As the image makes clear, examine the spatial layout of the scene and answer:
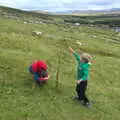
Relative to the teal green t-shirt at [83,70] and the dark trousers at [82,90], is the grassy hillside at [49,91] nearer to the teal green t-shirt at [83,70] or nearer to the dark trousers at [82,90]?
the dark trousers at [82,90]

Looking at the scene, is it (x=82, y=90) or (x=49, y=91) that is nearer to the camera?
(x=82, y=90)

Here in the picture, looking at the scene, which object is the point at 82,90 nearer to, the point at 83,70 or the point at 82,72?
the point at 82,72

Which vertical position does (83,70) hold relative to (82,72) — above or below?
above

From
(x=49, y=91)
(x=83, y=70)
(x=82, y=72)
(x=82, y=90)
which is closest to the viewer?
(x=83, y=70)

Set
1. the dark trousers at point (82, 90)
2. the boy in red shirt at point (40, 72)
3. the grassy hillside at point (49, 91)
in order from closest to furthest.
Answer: the grassy hillside at point (49, 91)
the dark trousers at point (82, 90)
the boy in red shirt at point (40, 72)

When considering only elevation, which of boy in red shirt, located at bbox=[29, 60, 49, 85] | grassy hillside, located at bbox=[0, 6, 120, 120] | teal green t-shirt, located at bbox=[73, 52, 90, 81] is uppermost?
teal green t-shirt, located at bbox=[73, 52, 90, 81]

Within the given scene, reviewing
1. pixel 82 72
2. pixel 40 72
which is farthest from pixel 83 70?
pixel 40 72

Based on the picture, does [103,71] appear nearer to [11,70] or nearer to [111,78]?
[111,78]

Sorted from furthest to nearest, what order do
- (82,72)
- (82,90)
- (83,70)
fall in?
(82,90)
(82,72)
(83,70)

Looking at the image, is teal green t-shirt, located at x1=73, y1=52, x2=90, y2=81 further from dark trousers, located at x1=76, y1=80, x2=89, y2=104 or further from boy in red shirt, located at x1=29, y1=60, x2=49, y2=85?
boy in red shirt, located at x1=29, y1=60, x2=49, y2=85

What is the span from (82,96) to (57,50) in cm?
1493

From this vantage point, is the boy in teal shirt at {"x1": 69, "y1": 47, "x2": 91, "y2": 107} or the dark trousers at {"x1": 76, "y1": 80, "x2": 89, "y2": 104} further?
the dark trousers at {"x1": 76, "y1": 80, "x2": 89, "y2": 104}

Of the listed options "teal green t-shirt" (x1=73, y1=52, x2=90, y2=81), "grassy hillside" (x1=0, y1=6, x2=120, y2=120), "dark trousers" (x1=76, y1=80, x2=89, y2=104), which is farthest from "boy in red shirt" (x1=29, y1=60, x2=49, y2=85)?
"teal green t-shirt" (x1=73, y1=52, x2=90, y2=81)

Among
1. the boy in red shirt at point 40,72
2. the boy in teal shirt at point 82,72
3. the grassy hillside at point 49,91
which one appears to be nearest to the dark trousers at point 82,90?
the boy in teal shirt at point 82,72
